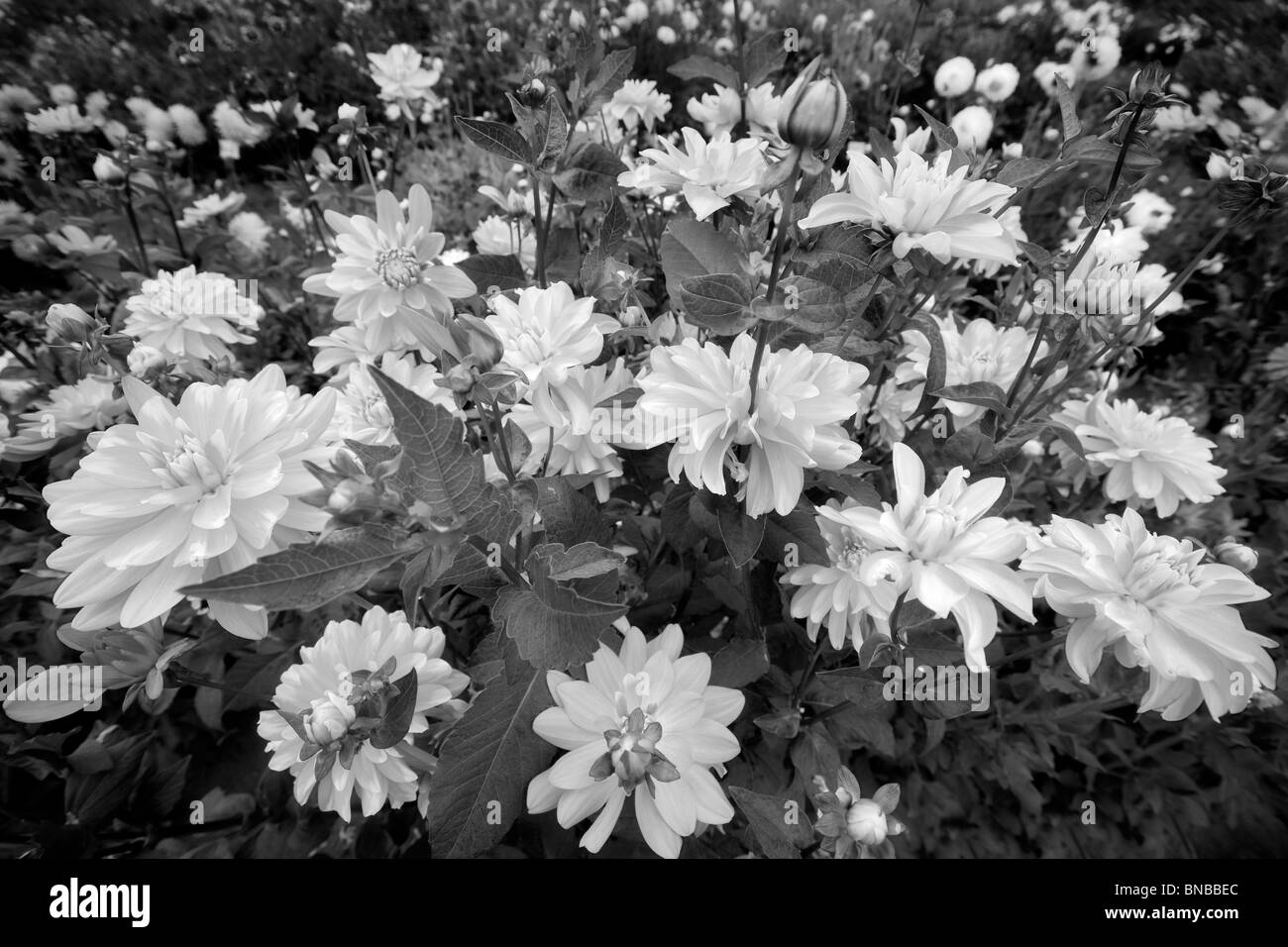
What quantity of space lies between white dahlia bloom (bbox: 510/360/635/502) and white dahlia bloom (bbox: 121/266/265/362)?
827 millimetres

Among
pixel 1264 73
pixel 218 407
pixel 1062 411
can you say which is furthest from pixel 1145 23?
pixel 218 407

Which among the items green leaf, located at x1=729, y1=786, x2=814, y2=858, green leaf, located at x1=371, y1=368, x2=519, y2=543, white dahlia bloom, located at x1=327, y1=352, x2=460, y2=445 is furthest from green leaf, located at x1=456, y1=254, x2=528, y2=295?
green leaf, located at x1=729, y1=786, x2=814, y2=858

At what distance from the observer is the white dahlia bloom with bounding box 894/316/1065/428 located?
133cm

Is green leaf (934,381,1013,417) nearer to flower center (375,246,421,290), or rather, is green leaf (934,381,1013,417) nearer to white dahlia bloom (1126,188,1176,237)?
flower center (375,246,421,290)

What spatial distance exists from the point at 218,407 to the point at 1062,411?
1685 millimetres

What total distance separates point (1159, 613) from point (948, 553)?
37cm

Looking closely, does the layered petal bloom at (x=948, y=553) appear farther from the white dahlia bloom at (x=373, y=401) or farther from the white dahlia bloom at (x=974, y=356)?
the white dahlia bloom at (x=373, y=401)

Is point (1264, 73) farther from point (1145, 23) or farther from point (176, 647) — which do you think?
point (176, 647)

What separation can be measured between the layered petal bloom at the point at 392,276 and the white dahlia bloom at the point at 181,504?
0.35 m

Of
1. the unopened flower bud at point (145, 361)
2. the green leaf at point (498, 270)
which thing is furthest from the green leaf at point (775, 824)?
the unopened flower bud at point (145, 361)

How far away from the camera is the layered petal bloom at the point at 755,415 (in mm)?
853

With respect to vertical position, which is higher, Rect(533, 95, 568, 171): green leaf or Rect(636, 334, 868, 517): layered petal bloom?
Rect(533, 95, 568, 171): green leaf

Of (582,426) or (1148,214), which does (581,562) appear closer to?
(582,426)

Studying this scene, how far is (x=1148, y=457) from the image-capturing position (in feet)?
4.62
